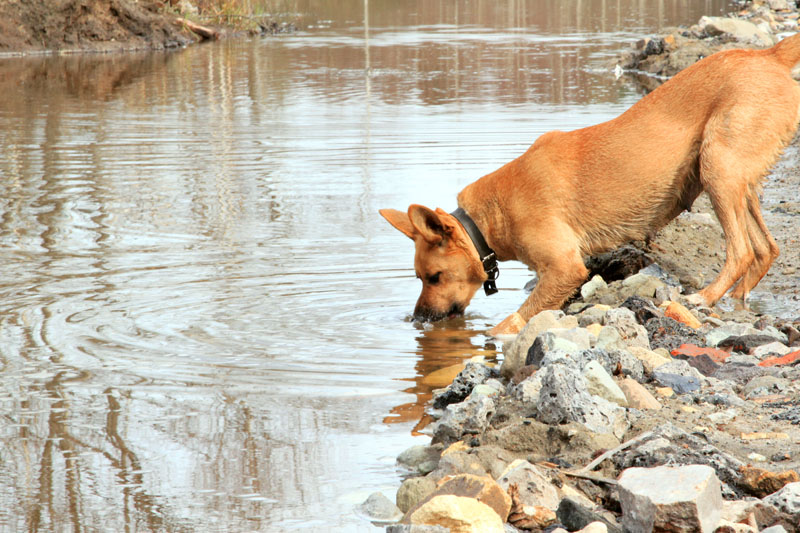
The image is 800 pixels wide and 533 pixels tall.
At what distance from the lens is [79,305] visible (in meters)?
7.23

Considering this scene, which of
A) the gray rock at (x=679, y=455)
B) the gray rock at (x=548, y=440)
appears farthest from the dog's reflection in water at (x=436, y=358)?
the gray rock at (x=679, y=455)

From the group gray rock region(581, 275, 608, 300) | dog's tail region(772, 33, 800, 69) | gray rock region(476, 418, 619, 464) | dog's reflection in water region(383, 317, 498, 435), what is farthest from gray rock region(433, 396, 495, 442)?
dog's tail region(772, 33, 800, 69)

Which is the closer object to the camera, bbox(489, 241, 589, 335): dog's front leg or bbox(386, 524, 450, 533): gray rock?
bbox(386, 524, 450, 533): gray rock

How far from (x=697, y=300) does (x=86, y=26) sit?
25283mm

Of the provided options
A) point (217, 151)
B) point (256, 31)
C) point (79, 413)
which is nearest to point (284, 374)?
point (79, 413)

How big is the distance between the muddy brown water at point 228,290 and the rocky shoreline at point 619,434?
44 centimetres

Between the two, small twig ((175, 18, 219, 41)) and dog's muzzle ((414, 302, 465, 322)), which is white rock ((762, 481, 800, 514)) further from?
small twig ((175, 18, 219, 41))

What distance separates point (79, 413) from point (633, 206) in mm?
3956

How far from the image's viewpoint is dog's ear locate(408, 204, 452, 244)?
6570mm

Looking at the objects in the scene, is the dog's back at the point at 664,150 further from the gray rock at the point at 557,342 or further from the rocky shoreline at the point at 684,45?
the rocky shoreline at the point at 684,45

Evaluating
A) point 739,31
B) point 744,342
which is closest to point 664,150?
point 744,342

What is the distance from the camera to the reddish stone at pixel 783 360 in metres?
5.06

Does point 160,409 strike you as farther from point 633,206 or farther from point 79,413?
point 633,206

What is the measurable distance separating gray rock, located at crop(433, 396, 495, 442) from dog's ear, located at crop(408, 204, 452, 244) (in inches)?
84.6
